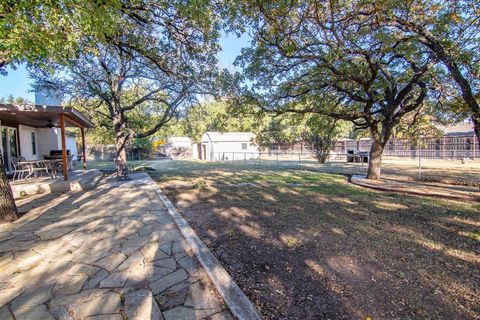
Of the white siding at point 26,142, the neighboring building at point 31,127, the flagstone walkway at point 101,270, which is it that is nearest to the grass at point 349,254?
the flagstone walkway at point 101,270

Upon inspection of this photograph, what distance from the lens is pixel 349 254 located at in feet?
10.3

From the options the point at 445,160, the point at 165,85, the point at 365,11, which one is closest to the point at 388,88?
the point at 365,11

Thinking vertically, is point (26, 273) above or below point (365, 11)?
below

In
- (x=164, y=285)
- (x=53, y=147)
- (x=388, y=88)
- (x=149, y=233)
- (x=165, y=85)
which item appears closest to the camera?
(x=164, y=285)

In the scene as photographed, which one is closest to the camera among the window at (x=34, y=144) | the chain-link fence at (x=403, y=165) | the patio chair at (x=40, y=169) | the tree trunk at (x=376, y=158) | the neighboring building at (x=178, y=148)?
the patio chair at (x=40, y=169)

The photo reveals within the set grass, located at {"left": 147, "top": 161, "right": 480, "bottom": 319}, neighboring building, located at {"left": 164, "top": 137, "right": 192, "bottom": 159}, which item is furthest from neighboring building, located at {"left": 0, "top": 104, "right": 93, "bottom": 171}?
neighboring building, located at {"left": 164, "top": 137, "right": 192, "bottom": 159}

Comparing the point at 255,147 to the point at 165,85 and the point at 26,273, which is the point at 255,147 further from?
the point at 26,273

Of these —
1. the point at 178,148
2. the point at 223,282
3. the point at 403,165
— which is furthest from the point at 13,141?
the point at 178,148

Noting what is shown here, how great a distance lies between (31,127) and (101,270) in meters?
13.5

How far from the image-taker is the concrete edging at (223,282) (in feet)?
6.75

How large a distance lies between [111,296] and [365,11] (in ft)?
26.5

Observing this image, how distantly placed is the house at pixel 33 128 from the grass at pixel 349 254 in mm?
4919

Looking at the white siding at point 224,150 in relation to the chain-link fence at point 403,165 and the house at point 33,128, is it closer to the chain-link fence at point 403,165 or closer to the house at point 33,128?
the chain-link fence at point 403,165

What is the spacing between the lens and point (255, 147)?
29078 mm
